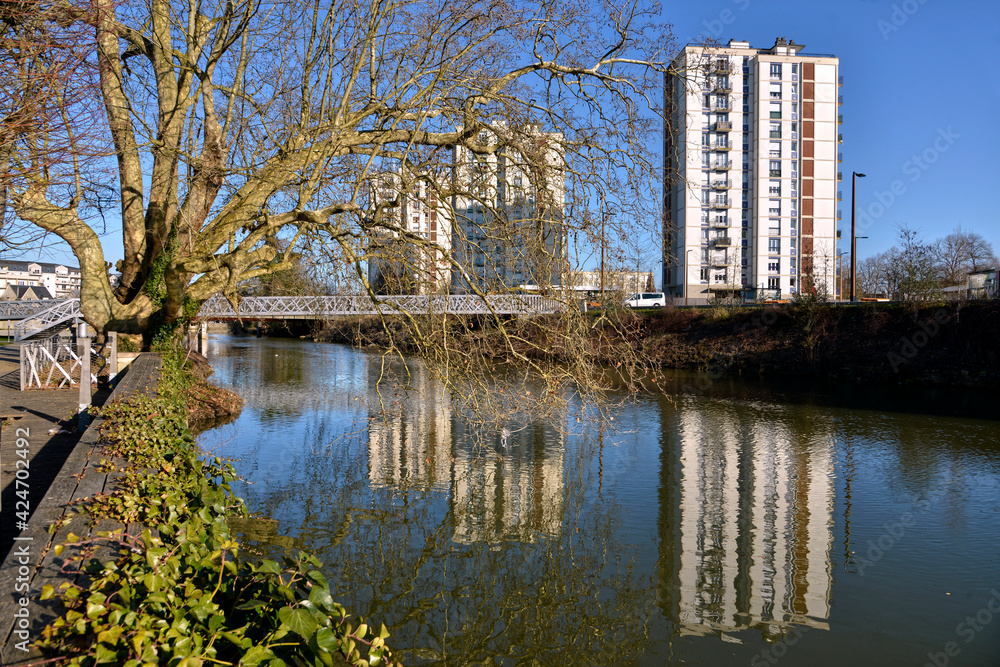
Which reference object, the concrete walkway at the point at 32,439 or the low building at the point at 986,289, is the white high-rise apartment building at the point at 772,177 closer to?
the low building at the point at 986,289

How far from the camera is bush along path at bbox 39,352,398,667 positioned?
2273mm

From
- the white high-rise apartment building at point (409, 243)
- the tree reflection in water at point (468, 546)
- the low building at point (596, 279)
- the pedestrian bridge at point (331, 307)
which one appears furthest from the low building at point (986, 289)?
the white high-rise apartment building at point (409, 243)

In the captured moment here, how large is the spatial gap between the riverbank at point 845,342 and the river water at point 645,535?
7.71 meters

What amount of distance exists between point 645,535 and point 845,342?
20.5 metres

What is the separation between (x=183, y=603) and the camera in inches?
99.9

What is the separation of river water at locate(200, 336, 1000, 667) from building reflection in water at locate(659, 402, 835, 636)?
0.03 meters

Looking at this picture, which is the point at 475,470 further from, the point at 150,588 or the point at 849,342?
the point at 849,342

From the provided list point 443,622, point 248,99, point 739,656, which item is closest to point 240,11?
point 248,99

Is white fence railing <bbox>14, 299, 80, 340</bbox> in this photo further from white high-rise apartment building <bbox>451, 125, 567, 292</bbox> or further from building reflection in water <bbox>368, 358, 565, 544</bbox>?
white high-rise apartment building <bbox>451, 125, 567, 292</bbox>

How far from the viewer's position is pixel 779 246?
53.7 meters

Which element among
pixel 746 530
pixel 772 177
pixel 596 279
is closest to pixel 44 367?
pixel 596 279

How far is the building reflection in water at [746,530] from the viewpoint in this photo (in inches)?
228

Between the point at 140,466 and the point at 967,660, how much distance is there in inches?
241

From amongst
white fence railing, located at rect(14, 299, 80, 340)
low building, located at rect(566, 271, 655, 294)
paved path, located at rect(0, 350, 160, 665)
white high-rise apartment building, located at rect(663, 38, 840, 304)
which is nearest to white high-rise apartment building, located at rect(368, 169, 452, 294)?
low building, located at rect(566, 271, 655, 294)
